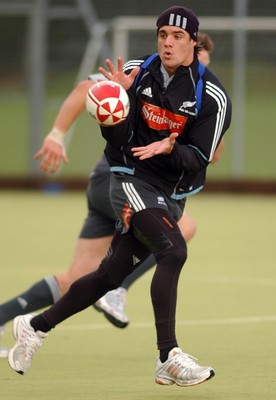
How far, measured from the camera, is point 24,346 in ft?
22.3

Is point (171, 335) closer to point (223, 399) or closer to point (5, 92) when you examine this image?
point (223, 399)

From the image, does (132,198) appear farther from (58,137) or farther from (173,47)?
(58,137)

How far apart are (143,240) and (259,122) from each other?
56.5 ft

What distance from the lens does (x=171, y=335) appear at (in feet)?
21.2

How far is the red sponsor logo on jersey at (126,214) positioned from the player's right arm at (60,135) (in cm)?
89

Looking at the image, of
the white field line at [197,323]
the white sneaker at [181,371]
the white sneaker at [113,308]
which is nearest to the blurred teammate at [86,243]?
the white sneaker at [113,308]

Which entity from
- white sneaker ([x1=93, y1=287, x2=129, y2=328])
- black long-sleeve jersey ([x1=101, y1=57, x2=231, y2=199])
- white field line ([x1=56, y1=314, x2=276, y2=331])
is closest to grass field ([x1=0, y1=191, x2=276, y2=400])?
white field line ([x1=56, y1=314, x2=276, y2=331])

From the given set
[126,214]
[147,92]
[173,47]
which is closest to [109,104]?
[147,92]

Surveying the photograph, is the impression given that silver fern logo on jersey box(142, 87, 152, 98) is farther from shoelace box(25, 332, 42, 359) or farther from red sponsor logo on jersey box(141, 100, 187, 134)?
shoelace box(25, 332, 42, 359)

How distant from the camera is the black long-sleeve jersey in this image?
21.6ft

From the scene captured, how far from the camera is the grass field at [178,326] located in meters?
6.70

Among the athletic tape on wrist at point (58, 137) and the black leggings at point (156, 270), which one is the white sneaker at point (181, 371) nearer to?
the black leggings at point (156, 270)

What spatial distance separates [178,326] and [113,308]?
30.9 inches

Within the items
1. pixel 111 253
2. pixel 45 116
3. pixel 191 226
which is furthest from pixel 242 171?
pixel 111 253
